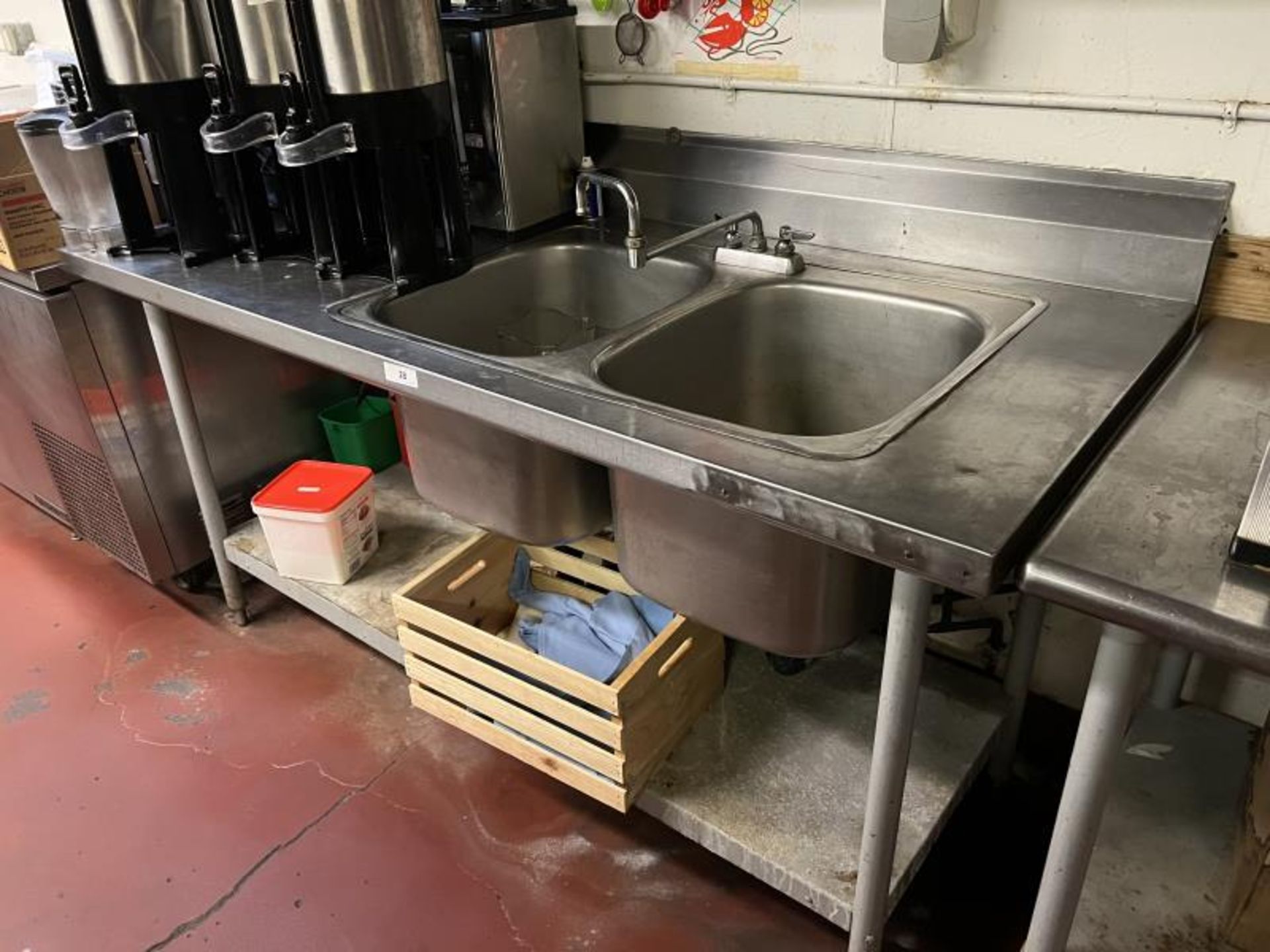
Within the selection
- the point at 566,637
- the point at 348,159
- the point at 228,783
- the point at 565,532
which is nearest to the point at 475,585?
the point at 566,637

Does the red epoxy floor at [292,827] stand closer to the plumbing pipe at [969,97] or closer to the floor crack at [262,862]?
the floor crack at [262,862]

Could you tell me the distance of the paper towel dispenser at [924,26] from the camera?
53.1 inches

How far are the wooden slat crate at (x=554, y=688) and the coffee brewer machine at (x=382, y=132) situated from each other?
0.59m

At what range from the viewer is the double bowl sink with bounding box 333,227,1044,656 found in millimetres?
1163

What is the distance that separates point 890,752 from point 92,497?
2076mm

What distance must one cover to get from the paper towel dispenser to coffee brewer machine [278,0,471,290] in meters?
0.70

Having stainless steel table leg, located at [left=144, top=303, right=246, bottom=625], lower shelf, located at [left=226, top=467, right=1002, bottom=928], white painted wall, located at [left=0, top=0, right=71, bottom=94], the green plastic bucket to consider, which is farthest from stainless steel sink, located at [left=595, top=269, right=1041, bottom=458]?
white painted wall, located at [left=0, top=0, right=71, bottom=94]

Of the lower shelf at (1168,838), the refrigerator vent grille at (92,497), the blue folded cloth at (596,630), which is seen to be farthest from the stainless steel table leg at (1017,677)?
the refrigerator vent grille at (92,497)

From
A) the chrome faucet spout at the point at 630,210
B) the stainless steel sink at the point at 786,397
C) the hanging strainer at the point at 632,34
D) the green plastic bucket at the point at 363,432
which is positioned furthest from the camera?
the green plastic bucket at the point at 363,432

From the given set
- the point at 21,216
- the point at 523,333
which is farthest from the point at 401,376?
the point at 21,216

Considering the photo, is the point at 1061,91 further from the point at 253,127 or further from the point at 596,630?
the point at 253,127

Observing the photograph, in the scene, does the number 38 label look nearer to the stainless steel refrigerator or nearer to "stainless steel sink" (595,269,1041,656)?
"stainless steel sink" (595,269,1041,656)

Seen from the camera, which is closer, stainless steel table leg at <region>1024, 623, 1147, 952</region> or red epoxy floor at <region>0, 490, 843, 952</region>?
stainless steel table leg at <region>1024, 623, 1147, 952</region>

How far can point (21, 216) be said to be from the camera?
6.62 feet
